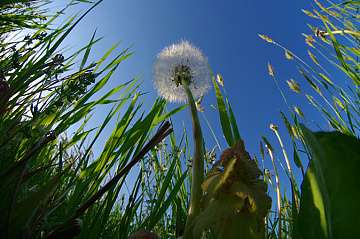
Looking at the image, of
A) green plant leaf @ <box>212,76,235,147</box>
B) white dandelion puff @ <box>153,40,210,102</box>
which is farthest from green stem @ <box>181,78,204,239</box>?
white dandelion puff @ <box>153,40,210,102</box>

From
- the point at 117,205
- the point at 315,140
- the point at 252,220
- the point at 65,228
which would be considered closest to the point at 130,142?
the point at 65,228

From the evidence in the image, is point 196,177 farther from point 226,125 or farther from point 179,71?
point 179,71

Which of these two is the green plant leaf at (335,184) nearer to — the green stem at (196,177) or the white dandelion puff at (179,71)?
the green stem at (196,177)

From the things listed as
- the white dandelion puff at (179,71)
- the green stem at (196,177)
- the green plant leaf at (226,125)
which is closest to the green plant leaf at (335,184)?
the green stem at (196,177)

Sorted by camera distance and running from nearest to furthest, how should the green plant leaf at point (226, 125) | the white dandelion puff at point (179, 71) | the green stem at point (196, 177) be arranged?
the green stem at point (196, 177)
the green plant leaf at point (226, 125)
the white dandelion puff at point (179, 71)

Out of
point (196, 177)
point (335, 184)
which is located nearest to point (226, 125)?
point (196, 177)

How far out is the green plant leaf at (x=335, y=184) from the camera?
0.25 metres

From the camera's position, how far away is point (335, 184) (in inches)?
10.4

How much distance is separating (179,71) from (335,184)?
123cm

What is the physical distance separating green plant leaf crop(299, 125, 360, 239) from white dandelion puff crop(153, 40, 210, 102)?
3.79ft

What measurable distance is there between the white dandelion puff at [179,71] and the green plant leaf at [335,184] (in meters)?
1.16

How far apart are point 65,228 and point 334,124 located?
150 centimetres

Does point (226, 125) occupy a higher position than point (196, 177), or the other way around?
point (226, 125)

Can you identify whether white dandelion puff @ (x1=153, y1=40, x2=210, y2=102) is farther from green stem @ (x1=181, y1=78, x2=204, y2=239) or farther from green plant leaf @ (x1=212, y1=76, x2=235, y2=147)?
green stem @ (x1=181, y1=78, x2=204, y2=239)
